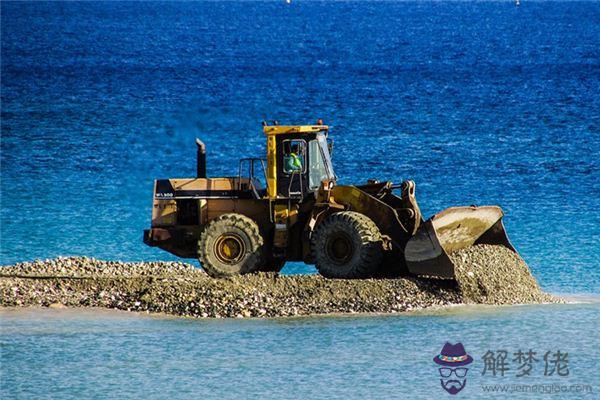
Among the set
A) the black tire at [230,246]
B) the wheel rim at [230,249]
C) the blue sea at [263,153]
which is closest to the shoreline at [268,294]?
the blue sea at [263,153]

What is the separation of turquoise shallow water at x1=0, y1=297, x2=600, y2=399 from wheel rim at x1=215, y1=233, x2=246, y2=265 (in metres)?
→ 2.69

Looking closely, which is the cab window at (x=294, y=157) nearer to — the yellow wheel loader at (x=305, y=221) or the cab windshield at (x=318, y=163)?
the yellow wheel loader at (x=305, y=221)

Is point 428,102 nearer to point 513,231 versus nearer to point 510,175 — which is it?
point 510,175

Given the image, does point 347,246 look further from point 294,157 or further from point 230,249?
point 230,249

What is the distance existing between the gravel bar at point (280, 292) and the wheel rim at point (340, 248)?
625 mm

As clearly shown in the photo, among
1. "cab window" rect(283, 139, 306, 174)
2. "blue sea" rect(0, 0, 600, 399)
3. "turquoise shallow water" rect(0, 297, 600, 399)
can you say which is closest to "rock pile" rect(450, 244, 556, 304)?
"turquoise shallow water" rect(0, 297, 600, 399)

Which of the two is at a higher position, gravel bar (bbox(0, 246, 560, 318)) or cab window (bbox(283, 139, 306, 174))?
cab window (bbox(283, 139, 306, 174))

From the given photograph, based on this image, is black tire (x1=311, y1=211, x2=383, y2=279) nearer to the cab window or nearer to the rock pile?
the cab window

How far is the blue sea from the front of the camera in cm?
1964

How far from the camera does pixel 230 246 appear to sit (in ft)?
81.8

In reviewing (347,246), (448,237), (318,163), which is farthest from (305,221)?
(448,237)

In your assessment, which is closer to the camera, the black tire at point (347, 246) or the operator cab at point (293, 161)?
the black tire at point (347, 246)

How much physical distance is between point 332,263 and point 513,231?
8.82 m

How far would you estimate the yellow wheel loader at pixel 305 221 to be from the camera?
77.8 feet
